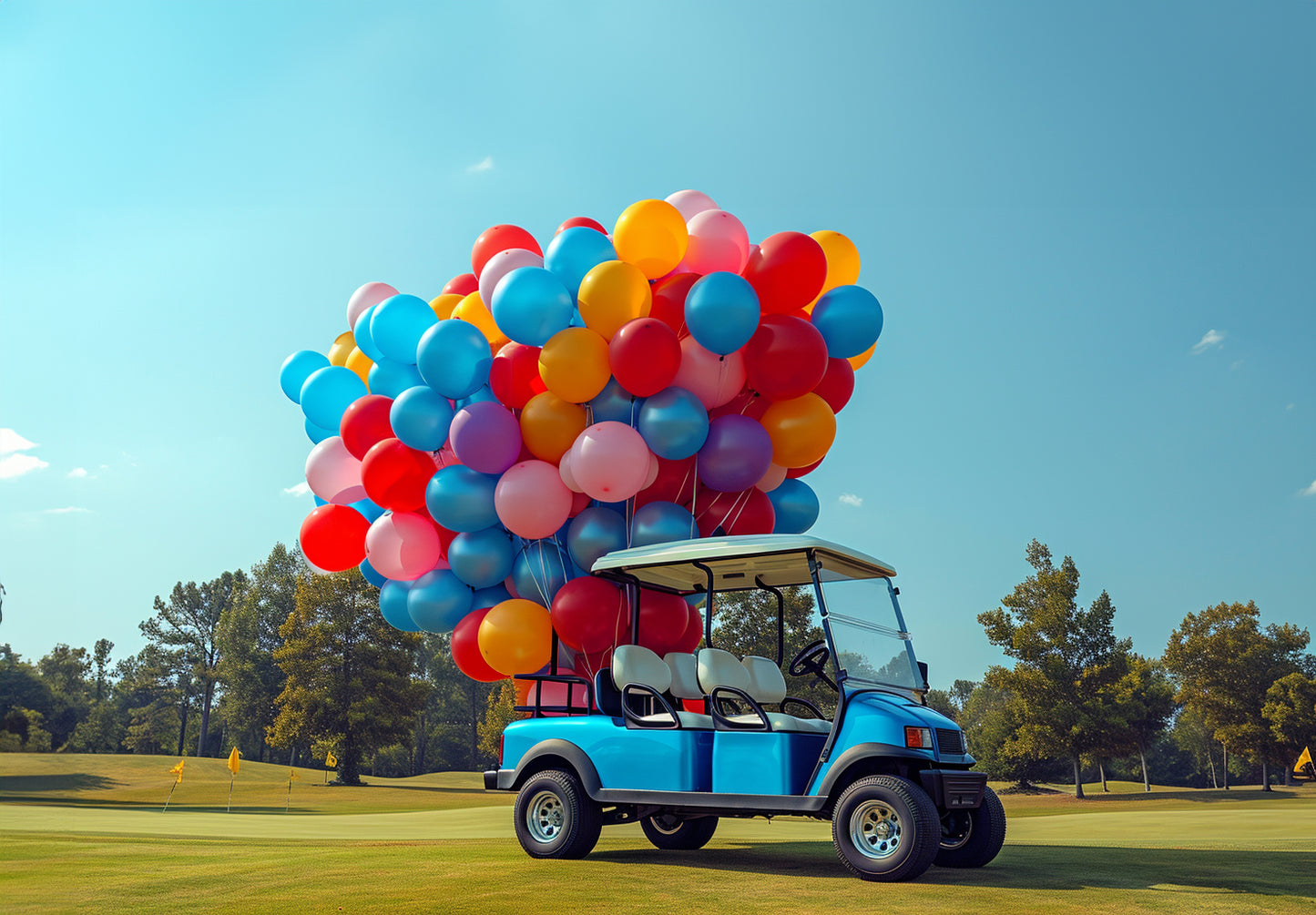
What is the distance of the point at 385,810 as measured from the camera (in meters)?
30.0

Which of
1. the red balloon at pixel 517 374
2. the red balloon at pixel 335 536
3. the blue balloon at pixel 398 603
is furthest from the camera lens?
the red balloon at pixel 335 536

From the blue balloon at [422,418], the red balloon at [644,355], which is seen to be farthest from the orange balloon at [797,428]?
the blue balloon at [422,418]

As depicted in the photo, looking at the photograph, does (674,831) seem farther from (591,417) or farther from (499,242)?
(499,242)

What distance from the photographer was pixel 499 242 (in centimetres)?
1183

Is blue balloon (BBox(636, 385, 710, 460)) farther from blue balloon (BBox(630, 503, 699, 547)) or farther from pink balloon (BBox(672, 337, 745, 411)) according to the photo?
blue balloon (BBox(630, 503, 699, 547))

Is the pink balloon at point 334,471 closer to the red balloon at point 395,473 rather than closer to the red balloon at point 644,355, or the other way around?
the red balloon at point 395,473

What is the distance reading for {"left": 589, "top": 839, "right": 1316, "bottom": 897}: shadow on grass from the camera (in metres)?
6.98

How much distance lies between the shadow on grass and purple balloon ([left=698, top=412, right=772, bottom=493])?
12.1 feet

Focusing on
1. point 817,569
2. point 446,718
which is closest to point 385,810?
point 817,569

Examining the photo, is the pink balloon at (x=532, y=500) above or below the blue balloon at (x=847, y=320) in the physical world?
below

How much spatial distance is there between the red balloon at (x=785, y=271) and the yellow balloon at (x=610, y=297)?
1.29 metres

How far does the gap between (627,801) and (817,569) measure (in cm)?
248

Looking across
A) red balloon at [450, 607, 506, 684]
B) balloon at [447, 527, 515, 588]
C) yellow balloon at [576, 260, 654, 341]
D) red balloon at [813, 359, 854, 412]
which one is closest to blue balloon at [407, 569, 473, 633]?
red balloon at [450, 607, 506, 684]

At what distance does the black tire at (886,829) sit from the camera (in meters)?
6.84
